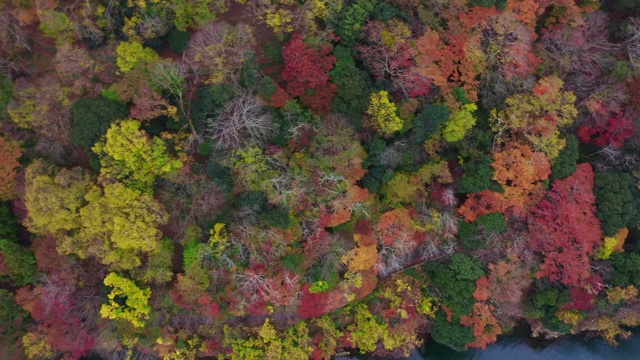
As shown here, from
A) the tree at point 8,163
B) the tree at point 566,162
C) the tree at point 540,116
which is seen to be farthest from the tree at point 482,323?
the tree at point 8,163

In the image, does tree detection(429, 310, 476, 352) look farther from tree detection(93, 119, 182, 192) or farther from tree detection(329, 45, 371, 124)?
tree detection(93, 119, 182, 192)

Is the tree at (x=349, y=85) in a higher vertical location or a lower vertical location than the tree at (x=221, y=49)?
lower

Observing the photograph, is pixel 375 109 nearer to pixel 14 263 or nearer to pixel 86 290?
pixel 86 290

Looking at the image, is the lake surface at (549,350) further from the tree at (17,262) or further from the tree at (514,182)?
the tree at (17,262)

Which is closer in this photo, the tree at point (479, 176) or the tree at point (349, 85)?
the tree at point (349, 85)

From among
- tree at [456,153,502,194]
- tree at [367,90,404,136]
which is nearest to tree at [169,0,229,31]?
tree at [367,90,404,136]

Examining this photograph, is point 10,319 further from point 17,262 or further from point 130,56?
point 130,56
